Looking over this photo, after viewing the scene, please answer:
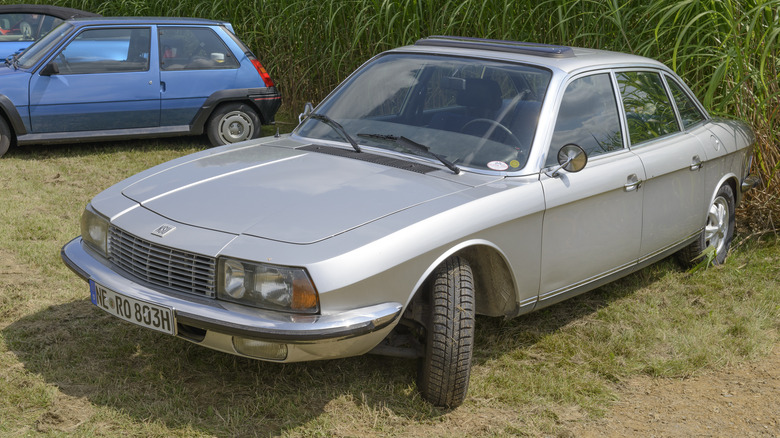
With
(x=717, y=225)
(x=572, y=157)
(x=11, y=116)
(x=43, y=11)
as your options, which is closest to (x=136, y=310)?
(x=572, y=157)

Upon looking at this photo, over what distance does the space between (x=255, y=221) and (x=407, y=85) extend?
60.1 inches

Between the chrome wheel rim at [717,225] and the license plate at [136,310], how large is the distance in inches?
143

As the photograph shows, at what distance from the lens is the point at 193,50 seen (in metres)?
8.94

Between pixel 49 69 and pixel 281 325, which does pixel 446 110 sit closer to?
pixel 281 325

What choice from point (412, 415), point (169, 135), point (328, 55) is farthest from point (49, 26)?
point (412, 415)

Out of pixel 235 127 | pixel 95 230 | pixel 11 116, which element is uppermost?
pixel 95 230

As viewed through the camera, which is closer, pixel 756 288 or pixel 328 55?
pixel 756 288

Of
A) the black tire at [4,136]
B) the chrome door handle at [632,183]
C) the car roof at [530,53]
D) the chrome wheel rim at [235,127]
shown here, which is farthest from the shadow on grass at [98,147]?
the chrome door handle at [632,183]

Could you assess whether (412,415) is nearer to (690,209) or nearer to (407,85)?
(407,85)

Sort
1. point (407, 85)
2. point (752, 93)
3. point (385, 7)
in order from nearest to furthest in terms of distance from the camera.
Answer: point (407, 85)
point (752, 93)
point (385, 7)

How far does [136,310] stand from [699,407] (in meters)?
2.56

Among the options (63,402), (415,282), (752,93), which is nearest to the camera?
(415,282)

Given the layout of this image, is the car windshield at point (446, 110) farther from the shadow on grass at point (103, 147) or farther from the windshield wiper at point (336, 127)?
the shadow on grass at point (103, 147)

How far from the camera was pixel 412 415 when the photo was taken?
3.52 meters
